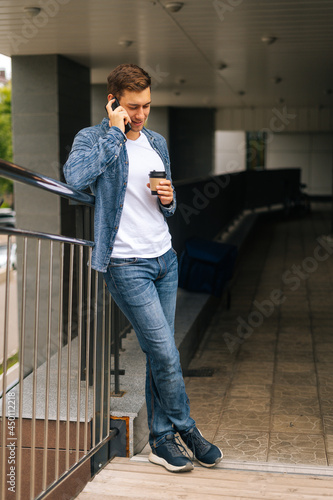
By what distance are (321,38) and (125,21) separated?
7.88 feet

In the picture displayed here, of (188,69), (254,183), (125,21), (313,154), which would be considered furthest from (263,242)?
(313,154)

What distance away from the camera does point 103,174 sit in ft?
7.63

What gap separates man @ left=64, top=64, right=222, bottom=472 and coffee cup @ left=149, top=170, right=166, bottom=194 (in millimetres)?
17

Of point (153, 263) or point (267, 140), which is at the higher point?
point (267, 140)

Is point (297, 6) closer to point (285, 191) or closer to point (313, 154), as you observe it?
point (285, 191)

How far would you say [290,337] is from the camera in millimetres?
5496

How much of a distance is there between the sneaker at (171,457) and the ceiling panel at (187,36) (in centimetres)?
426

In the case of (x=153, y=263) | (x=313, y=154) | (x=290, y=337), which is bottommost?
(x=290, y=337)

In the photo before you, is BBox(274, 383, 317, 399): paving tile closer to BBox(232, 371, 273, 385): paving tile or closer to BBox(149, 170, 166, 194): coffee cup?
BBox(232, 371, 273, 385): paving tile

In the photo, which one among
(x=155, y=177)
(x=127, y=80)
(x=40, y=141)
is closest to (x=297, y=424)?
(x=155, y=177)

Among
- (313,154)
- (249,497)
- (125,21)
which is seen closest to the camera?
(249,497)

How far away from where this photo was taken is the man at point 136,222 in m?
2.27

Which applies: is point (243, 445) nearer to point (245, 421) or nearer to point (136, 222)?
point (245, 421)

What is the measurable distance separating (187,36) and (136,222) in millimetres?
5424
